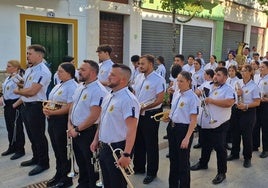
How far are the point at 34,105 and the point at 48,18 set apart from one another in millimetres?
5619

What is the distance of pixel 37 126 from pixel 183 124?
7.91ft

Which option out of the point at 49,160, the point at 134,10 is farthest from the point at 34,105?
the point at 134,10

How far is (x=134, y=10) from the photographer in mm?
13180

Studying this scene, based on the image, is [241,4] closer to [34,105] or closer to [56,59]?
[56,59]

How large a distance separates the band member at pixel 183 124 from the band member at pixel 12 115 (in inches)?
121

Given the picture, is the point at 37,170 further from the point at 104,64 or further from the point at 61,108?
the point at 104,64

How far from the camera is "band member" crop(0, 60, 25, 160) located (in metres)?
6.28

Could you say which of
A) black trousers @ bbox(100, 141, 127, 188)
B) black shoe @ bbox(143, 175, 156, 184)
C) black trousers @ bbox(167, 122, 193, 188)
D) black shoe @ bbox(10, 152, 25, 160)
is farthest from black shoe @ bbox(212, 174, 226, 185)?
black shoe @ bbox(10, 152, 25, 160)

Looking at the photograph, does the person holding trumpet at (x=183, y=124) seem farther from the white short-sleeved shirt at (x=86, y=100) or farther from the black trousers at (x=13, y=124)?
the black trousers at (x=13, y=124)

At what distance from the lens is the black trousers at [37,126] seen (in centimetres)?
557

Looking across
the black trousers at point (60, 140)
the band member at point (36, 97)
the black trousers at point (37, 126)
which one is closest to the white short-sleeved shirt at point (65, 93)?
the black trousers at point (60, 140)

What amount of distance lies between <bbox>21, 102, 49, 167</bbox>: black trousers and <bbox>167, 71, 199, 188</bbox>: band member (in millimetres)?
2173

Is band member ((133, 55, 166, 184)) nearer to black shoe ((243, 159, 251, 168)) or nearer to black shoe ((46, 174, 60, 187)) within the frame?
black shoe ((46, 174, 60, 187))

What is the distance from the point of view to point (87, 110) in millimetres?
4473
